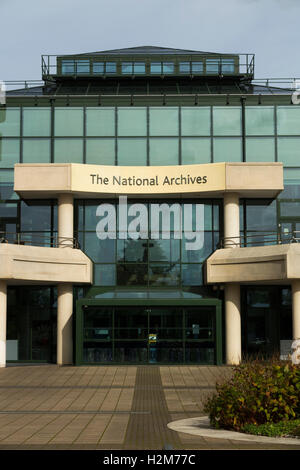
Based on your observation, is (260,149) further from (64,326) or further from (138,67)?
(64,326)

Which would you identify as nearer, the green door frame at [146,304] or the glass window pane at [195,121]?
the green door frame at [146,304]

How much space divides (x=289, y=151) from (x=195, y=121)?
5.73 metres

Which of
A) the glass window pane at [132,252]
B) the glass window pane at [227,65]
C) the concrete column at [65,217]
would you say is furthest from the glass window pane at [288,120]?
the concrete column at [65,217]

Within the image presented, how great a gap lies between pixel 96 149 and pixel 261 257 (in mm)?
11797

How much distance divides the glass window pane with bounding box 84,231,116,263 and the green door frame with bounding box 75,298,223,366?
348 cm

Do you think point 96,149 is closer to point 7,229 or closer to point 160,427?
point 7,229

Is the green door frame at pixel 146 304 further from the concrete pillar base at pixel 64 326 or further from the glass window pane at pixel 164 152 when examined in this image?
the glass window pane at pixel 164 152

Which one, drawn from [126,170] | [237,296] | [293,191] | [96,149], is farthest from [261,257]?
[96,149]

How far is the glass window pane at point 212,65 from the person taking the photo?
144 ft

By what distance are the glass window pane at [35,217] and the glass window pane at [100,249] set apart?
2.50 m

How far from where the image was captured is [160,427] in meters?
17.6

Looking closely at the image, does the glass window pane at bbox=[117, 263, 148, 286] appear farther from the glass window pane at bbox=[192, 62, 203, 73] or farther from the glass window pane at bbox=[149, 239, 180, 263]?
the glass window pane at bbox=[192, 62, 203, 73]

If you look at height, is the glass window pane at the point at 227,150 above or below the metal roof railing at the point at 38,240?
above

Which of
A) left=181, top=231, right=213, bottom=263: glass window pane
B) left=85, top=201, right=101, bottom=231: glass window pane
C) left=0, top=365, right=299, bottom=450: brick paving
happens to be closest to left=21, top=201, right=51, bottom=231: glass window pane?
left=85, top=201, right=101, bottom=231: glass window pane
